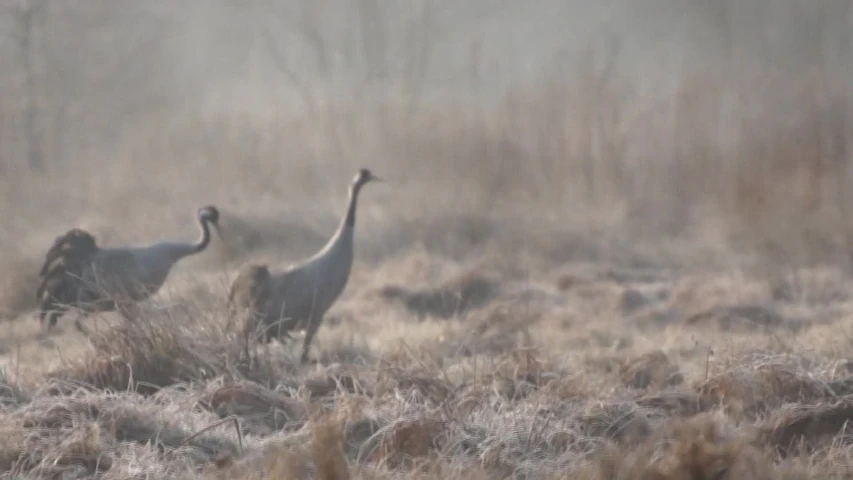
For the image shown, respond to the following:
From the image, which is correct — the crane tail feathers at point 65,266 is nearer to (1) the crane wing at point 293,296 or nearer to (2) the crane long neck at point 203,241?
(2) the crane long neck at point 203,241

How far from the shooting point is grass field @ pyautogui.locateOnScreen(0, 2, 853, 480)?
5539 millimetres

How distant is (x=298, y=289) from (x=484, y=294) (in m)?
2.75

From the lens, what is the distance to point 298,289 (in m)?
7.95

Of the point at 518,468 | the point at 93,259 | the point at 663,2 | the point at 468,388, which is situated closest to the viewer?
the point at 518,468

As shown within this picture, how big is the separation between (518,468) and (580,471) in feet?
1.13

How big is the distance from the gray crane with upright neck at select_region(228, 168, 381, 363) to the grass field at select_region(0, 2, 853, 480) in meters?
0.19

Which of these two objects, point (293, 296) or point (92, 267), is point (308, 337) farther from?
point (92, 267)

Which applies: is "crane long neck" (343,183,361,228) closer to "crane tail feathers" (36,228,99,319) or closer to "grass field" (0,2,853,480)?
"grass field" (0,2,853,480)

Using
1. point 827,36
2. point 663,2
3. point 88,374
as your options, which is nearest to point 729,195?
point 827,36

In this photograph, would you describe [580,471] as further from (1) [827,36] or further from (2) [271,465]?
(1) [827,36]

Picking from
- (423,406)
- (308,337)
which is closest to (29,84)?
(308,337)

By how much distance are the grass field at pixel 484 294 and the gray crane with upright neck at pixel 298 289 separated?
189 mm

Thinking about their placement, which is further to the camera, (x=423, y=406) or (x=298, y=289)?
(x=298, y=289)

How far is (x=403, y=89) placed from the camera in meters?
15.4
